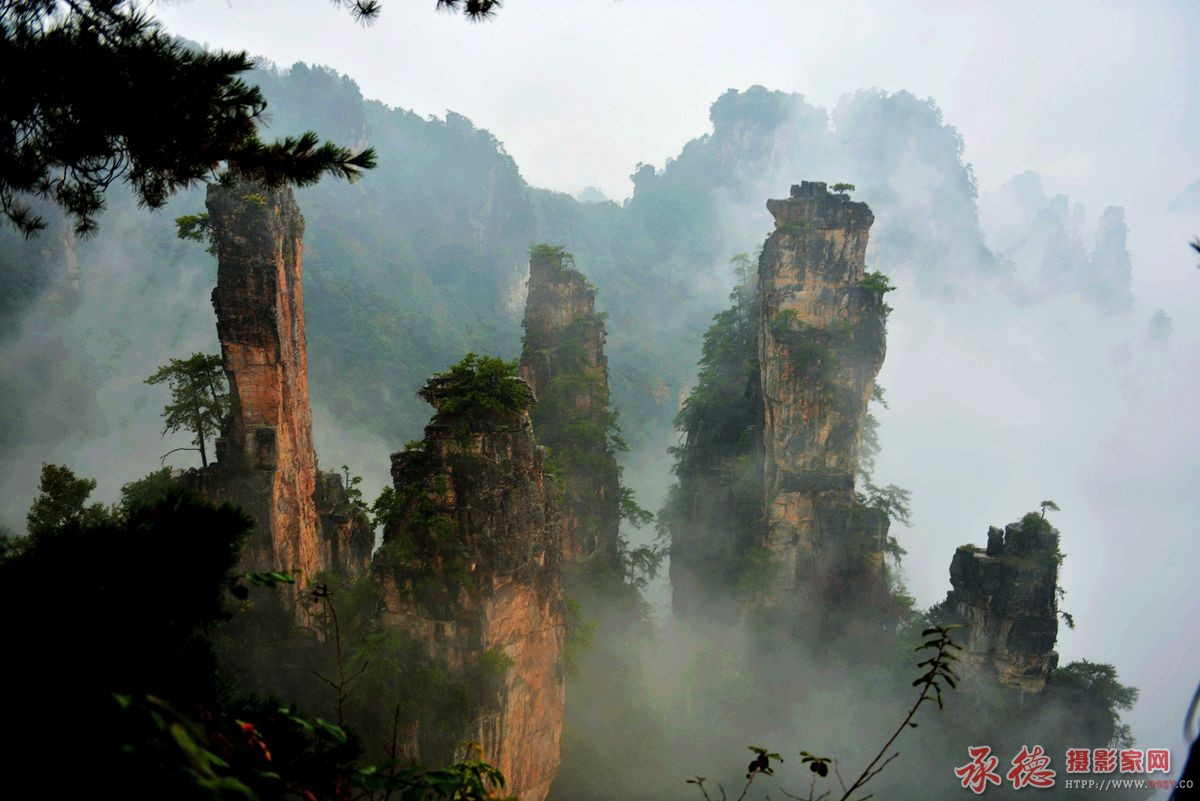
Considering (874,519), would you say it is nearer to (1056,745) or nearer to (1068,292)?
(1056,745)

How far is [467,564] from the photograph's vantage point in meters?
12.5

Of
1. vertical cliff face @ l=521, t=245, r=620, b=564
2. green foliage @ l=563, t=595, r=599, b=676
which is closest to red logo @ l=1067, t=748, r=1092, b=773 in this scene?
green foliage @ l=563, t=595, r=599, b=676

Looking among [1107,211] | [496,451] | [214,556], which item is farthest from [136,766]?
[1107,211]

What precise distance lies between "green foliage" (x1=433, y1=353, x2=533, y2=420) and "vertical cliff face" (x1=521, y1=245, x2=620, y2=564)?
362 inches

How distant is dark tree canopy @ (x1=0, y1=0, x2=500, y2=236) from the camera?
413 centimetres

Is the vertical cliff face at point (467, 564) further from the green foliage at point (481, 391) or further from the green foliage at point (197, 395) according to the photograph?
the green foliage at point (197, 395)

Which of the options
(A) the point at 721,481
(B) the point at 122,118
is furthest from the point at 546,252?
(B) the point at 122,118

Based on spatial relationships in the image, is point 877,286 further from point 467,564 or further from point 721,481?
point 467,564

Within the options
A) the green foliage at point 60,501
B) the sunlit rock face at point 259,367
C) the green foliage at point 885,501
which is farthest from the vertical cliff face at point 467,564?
the green foliage at point 885,501

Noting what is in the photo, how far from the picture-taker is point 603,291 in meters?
61.7

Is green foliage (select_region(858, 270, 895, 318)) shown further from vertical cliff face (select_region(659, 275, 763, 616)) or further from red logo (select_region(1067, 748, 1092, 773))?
red logo (select_region(1067, 748, 1092, 773))

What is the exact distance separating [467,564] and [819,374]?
516 inches

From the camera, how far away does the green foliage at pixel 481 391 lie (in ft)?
41.8

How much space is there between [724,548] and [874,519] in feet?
17.4
